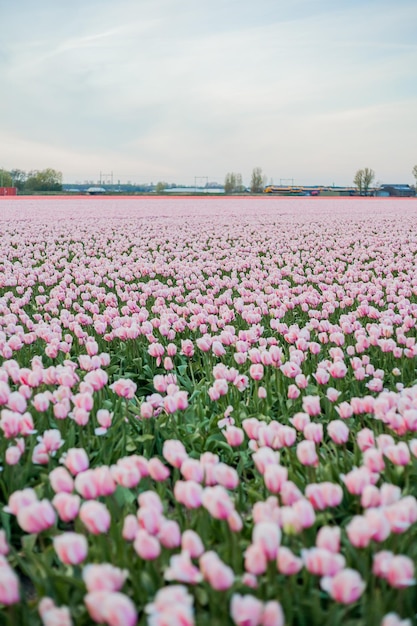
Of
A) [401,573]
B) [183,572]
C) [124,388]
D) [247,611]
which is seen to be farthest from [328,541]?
[124,388]

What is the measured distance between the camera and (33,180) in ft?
356

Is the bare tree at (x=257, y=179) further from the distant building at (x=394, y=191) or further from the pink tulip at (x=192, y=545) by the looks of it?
the pink tulip at (x=192, y=545)

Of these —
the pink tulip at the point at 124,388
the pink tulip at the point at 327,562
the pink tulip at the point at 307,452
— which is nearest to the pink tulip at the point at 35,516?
the pink tulip at the point at 327,562

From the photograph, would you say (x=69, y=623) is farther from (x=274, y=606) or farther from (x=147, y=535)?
(x=274, y=606)

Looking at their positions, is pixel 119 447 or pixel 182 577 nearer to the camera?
pixel 182 577

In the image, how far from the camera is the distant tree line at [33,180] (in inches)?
4163

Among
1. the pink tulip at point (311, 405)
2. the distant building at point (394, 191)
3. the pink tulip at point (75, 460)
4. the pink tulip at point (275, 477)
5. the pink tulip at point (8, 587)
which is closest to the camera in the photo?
the pink tulip at point (8, 587)

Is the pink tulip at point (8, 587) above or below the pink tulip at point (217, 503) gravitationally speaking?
below

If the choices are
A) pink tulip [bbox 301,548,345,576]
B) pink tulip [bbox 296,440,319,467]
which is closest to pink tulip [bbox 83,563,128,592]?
pink tulip [bbox 301,548,345,576]

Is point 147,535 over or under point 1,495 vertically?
over

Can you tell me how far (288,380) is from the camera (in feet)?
13.4

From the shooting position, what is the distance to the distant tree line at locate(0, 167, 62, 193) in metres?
106

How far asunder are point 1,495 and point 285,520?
1713 mm

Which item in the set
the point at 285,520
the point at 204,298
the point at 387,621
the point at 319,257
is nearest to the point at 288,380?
the point at 204,298
